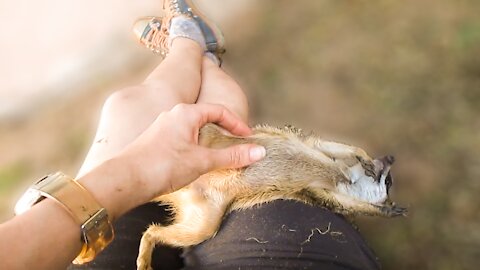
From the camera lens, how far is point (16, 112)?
2191 mm

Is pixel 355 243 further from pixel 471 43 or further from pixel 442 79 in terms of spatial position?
pixel 471 43

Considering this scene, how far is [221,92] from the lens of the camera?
4.59 ft

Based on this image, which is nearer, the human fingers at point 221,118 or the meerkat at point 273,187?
the human fingers at point 221,118

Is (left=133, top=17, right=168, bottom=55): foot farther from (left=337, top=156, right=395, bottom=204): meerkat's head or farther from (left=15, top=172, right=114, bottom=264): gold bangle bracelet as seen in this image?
(left=15, top=172, right=114, bottom=264): gold bangle bracelet

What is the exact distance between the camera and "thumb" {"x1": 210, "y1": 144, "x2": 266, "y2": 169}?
0.91m

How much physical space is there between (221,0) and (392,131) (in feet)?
2.75

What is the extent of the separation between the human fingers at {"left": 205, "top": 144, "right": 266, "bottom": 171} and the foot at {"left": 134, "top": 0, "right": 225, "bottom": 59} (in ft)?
2.27

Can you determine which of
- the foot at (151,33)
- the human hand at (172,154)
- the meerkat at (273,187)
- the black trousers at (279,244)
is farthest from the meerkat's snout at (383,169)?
the foot at (151,33)

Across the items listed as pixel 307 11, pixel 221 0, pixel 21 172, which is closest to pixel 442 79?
pixel 307 11

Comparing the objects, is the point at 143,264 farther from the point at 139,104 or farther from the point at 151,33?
the point at 151,33

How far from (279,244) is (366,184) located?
28cm

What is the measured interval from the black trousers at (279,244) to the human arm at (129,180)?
0.12 metres

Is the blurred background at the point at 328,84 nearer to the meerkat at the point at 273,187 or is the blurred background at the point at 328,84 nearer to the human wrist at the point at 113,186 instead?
the meerkat at the point at 273,187

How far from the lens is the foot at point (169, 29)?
5.42ft
